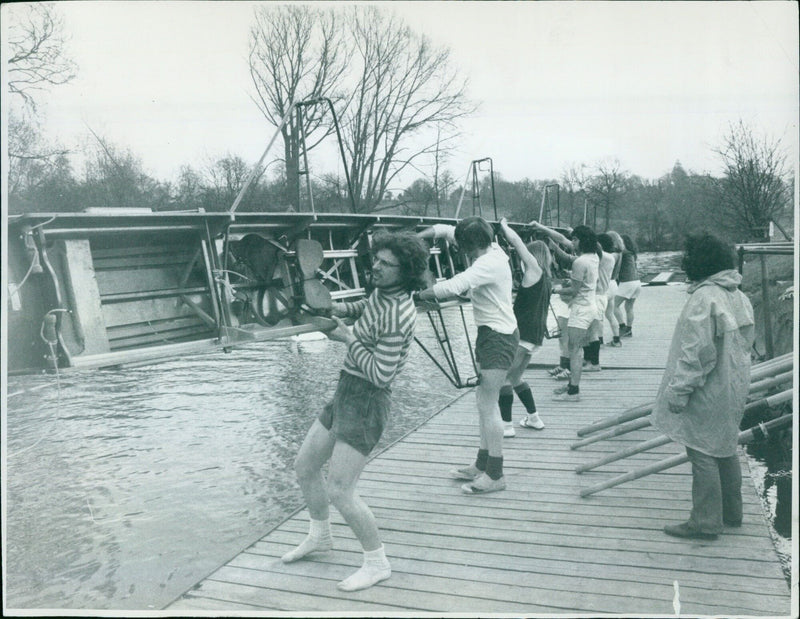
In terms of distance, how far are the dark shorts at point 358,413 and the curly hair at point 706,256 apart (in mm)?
1826

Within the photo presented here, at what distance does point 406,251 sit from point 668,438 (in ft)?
7.29

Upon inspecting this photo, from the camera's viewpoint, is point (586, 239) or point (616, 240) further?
point (616, 240)

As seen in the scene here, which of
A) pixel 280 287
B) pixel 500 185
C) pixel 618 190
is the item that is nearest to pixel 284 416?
pixel 280 287

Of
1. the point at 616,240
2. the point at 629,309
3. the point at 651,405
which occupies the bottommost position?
the point at 629,309

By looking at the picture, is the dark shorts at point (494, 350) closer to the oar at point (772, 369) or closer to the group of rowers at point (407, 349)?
the group of rowers at point (407, 349)

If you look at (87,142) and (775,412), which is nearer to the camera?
(775,412)

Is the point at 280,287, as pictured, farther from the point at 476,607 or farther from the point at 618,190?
the point at 618,190

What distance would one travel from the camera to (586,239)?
301 inches

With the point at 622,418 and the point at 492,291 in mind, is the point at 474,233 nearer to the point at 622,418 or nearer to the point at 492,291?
the point at 492,291

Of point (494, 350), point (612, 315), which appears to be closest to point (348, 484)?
point (494, 350)

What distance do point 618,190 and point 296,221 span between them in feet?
98.0

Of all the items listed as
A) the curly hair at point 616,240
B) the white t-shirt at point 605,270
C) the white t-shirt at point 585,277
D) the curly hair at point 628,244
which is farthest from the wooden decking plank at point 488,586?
the curly hair at point 628,244

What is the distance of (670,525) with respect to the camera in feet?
14.2

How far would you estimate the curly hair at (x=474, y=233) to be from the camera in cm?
483
